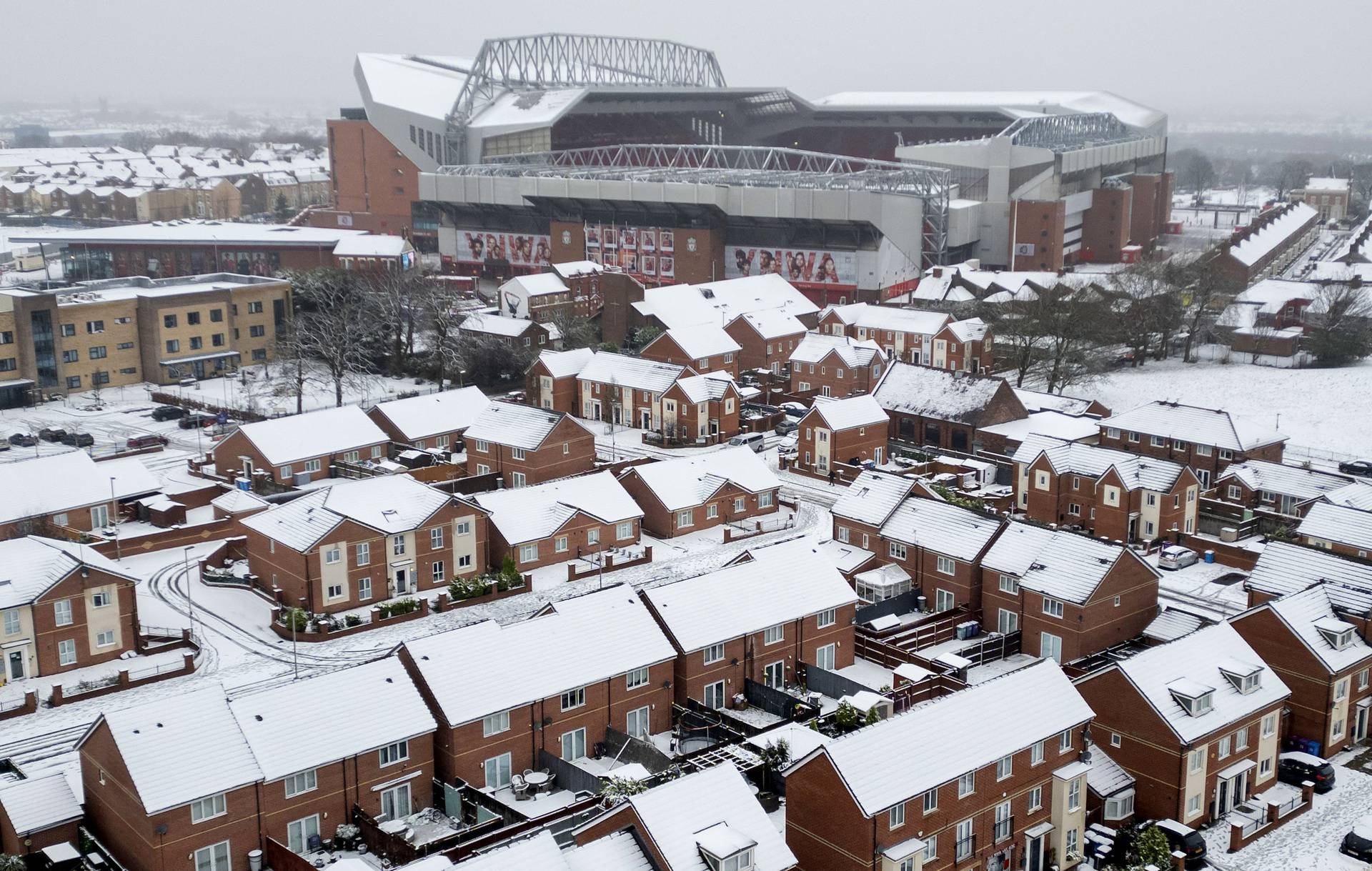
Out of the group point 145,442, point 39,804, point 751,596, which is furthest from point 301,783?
point 145,442

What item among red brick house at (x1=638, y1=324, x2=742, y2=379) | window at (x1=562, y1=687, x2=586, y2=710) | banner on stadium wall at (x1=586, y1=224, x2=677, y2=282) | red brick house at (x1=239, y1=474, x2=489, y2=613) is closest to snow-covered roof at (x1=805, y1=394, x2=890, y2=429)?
red brick house at (x1=638, y1=324, x2=742, y2=379)

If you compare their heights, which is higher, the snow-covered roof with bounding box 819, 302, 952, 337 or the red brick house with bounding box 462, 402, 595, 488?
the snow-covered roof with bounding box 819, 302, 952, 337

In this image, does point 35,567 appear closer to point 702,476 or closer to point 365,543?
point 365,543

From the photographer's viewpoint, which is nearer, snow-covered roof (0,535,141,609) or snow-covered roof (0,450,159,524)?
snow-covered roof (0,535,141,609)

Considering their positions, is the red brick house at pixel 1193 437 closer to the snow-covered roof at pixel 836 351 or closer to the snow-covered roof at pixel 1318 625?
the snow-covered roof at pixel 836 351

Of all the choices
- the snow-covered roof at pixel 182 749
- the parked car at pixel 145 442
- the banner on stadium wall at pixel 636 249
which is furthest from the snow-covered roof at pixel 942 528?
the banner on stadium wall at pixel 636 249

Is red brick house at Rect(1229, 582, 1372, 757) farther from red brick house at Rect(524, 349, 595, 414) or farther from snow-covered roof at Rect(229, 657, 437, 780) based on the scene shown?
red brick house at Rect(524, 349, 595, 414)
